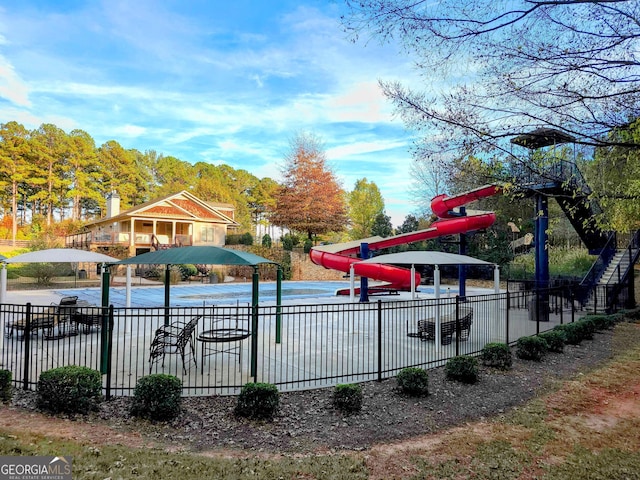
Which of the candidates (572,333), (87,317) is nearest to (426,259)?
(572,333)

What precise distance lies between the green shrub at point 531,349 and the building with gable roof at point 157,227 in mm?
33187

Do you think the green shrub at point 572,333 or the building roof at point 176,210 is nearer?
the green shrub at point 572,333

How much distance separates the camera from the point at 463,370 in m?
7.20

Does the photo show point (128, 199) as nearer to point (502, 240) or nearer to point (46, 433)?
point (502, 240)

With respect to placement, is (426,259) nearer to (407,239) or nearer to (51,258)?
(407,239)

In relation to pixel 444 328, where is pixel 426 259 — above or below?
above

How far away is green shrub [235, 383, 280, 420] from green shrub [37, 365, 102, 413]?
2160 mm

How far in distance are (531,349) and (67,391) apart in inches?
366

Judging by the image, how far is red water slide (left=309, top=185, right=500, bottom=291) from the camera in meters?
16.4

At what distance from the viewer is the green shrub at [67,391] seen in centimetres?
533

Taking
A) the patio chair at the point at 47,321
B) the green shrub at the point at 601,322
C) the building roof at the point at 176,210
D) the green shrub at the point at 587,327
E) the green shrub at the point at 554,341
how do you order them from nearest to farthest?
the patio chair at the point at 47,321
the green shrub at the point at 554,341
the green shrub at the point at 587,327
the green shrub at the point at 601,322
the building roof at the point at 176,210

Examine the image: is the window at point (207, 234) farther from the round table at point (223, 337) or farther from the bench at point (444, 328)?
the bench at point (444, 328)

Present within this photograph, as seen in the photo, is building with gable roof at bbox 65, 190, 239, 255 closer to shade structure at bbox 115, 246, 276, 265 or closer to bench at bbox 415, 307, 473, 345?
shade structure at bbox 115, 246, 276, 265

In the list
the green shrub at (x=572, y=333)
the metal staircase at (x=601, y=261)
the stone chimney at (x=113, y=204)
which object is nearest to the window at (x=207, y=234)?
the stone chimney at (x=113, y=204)
